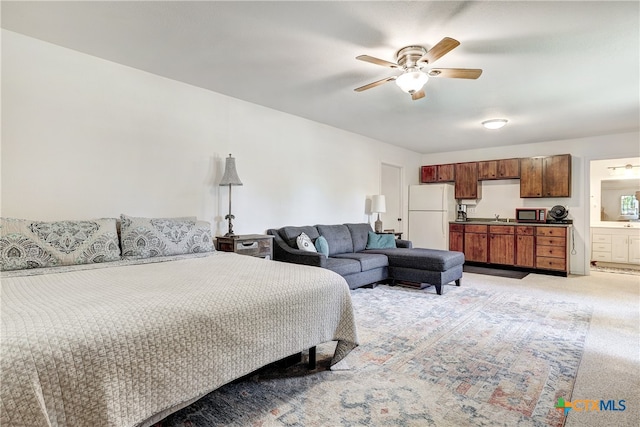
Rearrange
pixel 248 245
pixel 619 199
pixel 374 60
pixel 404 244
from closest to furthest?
pixel 374 60, pixel 248 245, pixel 404 244, pixel 619 199

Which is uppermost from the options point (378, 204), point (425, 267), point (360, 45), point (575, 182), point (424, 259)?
point (360, 45)

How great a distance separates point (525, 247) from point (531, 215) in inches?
26.1

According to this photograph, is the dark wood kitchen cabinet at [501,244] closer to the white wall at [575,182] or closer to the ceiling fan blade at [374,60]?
the white wall at [575,182]

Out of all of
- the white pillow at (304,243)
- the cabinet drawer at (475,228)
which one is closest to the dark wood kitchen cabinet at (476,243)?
the cabinet drawer at (475,228)

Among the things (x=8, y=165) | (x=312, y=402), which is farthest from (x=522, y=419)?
(x=8, y=165)

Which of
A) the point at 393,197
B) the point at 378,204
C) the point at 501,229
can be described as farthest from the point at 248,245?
the point at 501,229

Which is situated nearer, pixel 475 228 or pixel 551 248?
pixel 551 248

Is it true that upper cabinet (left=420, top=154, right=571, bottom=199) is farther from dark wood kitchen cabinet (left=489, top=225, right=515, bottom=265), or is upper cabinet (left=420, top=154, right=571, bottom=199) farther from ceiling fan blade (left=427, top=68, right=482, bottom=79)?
ceiling fan blade (left=427, top=68, right=482, bottom=79)

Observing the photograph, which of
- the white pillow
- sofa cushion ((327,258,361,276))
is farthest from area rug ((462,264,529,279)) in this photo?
the white pillow

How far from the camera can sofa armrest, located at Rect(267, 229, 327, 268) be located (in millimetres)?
3805

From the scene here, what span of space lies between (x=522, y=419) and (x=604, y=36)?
107 inches

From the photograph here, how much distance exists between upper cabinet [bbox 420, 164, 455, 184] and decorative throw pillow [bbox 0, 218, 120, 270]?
20.9ft

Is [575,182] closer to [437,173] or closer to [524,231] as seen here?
[524,231]

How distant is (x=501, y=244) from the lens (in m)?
6.23
